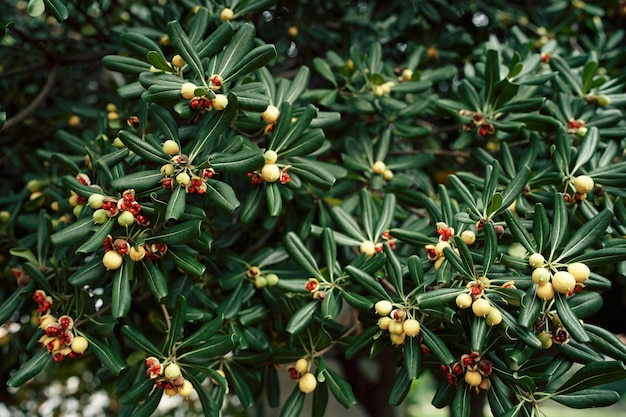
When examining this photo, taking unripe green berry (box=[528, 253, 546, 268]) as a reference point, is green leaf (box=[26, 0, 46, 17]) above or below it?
above

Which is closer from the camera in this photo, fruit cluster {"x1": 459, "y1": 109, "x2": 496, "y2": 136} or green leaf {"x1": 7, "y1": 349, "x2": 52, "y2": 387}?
green leaf {"x1": 7, "y1": 349, "x2": 52, "y2": 387}

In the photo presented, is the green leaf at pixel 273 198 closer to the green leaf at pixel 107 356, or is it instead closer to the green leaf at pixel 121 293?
the green leaf at pixel 121 293

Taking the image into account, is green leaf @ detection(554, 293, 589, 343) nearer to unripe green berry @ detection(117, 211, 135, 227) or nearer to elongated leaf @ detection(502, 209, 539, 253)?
elongated leaf @ detection(502, 209, 539, 253)

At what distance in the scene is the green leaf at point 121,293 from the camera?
1288 millimetres

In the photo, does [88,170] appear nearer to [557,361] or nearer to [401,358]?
[401,358]

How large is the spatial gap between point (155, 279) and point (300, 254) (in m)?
0.38

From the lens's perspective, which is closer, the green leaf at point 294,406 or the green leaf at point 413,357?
the green leaf at point 413,357

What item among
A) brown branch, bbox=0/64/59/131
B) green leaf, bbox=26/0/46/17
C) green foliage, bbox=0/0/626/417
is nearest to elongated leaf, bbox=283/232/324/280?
green foliage, bbox=0/0/626/417

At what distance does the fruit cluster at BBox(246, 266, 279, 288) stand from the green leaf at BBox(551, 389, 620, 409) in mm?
759

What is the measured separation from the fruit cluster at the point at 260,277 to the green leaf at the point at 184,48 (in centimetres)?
56

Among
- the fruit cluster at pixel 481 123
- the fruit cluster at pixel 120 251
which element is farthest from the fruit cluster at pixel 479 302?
the fruit cluster at pixel 120 251

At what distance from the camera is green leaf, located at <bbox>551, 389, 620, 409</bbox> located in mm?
1201

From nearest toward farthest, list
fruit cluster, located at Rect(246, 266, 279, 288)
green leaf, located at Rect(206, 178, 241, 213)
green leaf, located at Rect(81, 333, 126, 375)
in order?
green leaf, located at Rect(206, 178, 241, 213) → green leaf, located at Rect(81, 333, 126, 375) → fruit cluster, located at Rect(246, 266, 279, 288)

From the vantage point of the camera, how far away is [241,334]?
1575 mm
